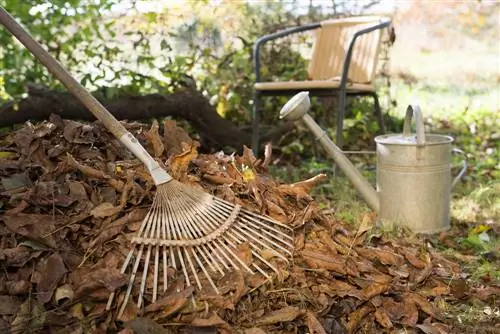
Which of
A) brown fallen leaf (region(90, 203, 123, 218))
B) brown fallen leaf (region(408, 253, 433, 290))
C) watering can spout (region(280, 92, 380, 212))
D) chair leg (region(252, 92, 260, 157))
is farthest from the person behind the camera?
chair leg (region(252, 92, 260, 157))

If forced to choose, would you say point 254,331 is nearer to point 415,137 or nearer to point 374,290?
point 374,290

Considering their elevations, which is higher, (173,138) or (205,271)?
(173,138)

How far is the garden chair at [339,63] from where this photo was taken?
3775mm

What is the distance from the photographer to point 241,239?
6.61 feet

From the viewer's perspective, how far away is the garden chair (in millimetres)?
3775

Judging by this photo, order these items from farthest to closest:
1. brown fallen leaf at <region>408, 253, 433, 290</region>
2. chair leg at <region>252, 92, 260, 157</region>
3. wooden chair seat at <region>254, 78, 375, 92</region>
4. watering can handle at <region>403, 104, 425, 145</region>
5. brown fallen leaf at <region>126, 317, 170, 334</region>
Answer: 1. chair leg at <region>252, 92, 260, 157</region>
2. wooden chair seat at <region>254, 78, 375, 92</region>
3. watering can handle at <region>403, 104, 425, 145</region>
4. brown fallen leaf at <region>408, 253, 433, 290</region>
5. brown fallen leaf at <region>126, 317, 170, 334</region>

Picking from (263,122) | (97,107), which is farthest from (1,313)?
(263,122)

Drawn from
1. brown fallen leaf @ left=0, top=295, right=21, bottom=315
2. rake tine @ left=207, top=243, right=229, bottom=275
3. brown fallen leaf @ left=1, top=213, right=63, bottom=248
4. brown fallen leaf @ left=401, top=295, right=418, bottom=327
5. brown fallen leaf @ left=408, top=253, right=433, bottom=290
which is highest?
brown fallen leaf @ left=1, top=213, right=63, bottom=248

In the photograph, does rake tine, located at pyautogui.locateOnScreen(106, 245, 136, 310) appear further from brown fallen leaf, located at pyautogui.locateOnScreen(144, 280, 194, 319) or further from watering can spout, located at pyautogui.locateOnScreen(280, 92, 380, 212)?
watering can spout, located at pyautogui.locateOnScreen(280, 92, 380, 212)

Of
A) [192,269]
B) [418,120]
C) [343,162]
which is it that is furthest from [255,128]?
[192,269]

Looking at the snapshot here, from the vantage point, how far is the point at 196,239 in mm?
1952

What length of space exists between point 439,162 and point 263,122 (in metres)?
2.14

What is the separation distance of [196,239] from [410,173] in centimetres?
131

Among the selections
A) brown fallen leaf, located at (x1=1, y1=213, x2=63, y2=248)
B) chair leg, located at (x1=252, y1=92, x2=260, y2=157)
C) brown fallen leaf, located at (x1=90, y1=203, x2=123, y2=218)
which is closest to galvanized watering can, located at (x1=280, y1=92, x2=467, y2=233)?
chair leg, located at (x1=252, y1=92, x2=260, y2=157)
